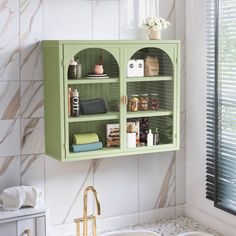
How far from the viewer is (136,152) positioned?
122 inches

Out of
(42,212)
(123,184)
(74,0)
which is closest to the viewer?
(42,212)

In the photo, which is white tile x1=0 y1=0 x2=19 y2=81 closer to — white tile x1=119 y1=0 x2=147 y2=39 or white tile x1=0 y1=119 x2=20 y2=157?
white tile x1=0 y1=119 x2=20 y2=157

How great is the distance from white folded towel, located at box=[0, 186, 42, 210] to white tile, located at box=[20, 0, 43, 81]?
0.64 m

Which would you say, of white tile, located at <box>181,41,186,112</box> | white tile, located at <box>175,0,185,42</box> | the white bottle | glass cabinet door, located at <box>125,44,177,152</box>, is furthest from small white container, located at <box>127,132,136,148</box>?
white tile, located at <box>175,0,185,42</box>

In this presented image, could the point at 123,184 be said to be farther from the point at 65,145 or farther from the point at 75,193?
the point at 65,145

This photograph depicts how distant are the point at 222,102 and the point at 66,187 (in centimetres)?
110

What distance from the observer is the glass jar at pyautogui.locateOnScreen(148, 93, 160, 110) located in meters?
3.21

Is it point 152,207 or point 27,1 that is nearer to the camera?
point 27,1

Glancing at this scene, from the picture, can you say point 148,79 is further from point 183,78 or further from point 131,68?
point 183,78

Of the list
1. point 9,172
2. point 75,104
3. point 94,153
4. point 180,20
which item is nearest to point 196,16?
point 180,20

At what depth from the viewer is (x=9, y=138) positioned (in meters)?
2.98

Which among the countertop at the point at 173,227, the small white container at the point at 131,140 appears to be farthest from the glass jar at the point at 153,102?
the countertop at the point at 173,227

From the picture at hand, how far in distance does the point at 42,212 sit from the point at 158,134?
90cm

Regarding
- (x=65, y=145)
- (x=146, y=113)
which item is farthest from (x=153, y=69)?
(x=65, y=145)
